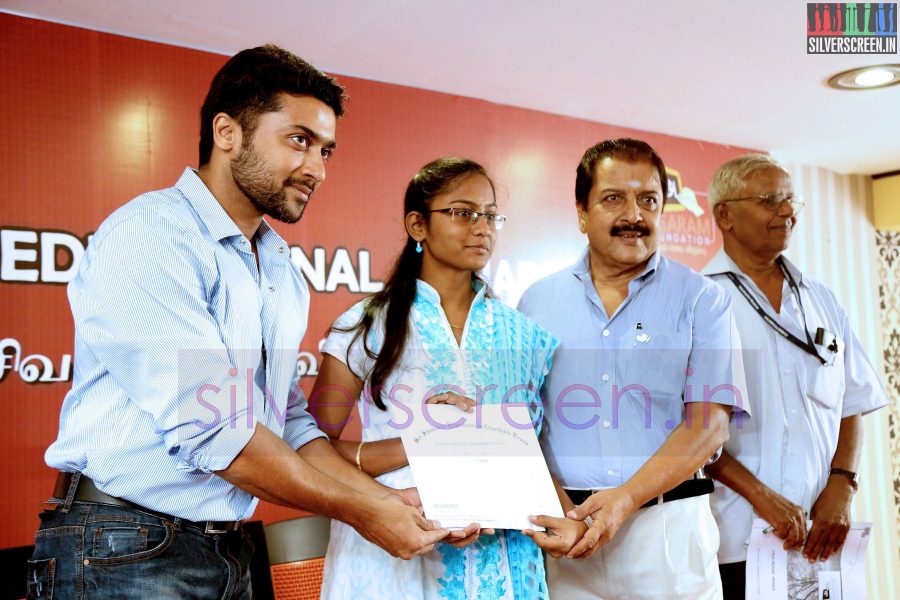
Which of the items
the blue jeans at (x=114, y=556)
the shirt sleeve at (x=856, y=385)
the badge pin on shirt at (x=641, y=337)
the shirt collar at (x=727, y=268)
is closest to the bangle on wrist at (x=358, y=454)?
the blue jeans at (x=114, y=556)

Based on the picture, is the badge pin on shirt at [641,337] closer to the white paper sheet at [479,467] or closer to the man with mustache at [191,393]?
the white paper sheet at [479,467]

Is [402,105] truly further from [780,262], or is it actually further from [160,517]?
[160,517]

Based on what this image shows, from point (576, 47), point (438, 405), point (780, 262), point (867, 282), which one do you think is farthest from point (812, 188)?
point (438, 405)

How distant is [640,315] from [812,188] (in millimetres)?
5104

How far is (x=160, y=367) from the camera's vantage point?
162 cm

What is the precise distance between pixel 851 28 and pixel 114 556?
410 centimetres

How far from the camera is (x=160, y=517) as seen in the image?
1698mm

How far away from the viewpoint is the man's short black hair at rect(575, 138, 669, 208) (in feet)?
8.45

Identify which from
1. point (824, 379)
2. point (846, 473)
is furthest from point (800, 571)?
point (824, 379)

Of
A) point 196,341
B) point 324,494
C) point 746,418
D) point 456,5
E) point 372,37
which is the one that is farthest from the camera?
point 372,37

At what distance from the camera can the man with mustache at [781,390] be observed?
2.89 metres

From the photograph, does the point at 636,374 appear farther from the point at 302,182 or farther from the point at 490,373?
the point at 302,182

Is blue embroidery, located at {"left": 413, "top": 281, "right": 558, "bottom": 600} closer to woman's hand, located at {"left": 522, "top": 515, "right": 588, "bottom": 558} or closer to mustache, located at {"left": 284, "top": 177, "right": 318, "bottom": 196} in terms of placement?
woman's hand, located at {"left": 522, "top": 515, "right": 588, "bottom": 558}

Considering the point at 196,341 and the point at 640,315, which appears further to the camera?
the point at 640,315
